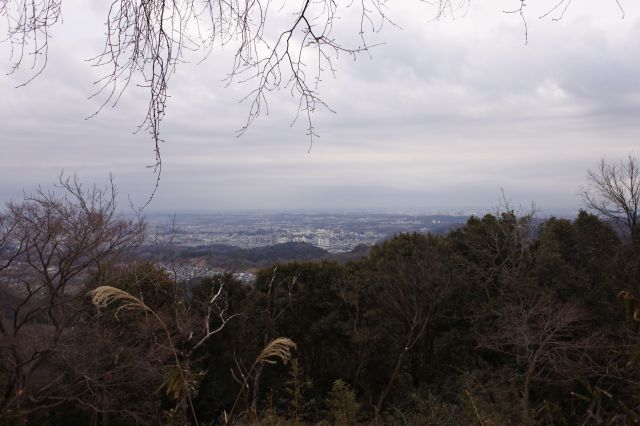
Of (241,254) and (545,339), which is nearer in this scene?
(545,339)

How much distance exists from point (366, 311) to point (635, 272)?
25.9ft

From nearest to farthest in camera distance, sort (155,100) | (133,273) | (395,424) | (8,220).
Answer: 1. (155,100)
2. (395,424)
3. (8,220)
4. (133,273)

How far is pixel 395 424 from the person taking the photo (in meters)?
6.54

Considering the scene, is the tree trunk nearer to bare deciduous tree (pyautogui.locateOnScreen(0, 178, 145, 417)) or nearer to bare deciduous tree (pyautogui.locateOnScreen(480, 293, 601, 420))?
bare deciduous tree (pyautogui.locateOnScreen(480, 293, 601, 420))

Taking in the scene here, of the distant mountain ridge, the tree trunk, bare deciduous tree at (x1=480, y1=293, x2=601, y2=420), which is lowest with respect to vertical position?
the tree trunk

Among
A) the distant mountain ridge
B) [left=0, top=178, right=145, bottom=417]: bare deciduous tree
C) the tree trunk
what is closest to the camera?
[left=0, top=178, right=145, bottom=417]: bare deciduous tree

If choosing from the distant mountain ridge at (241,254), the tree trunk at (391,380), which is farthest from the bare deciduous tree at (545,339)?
the distant mountain ridge at (241,254)

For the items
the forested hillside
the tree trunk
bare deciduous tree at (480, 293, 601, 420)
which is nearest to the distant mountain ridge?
the forested hillside

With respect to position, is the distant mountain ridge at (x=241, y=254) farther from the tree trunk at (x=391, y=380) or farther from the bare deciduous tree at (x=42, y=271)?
the tree trunk at (x=391, y=380)

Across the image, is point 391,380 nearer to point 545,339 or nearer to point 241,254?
point 545,339

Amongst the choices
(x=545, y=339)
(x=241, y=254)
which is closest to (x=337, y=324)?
(x=241, y=254)

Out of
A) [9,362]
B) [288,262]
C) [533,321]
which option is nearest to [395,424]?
[533,321]

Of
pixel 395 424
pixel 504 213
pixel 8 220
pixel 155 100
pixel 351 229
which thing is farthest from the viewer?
pixel 351 229

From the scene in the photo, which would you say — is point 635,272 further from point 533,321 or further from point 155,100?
point 155,100
